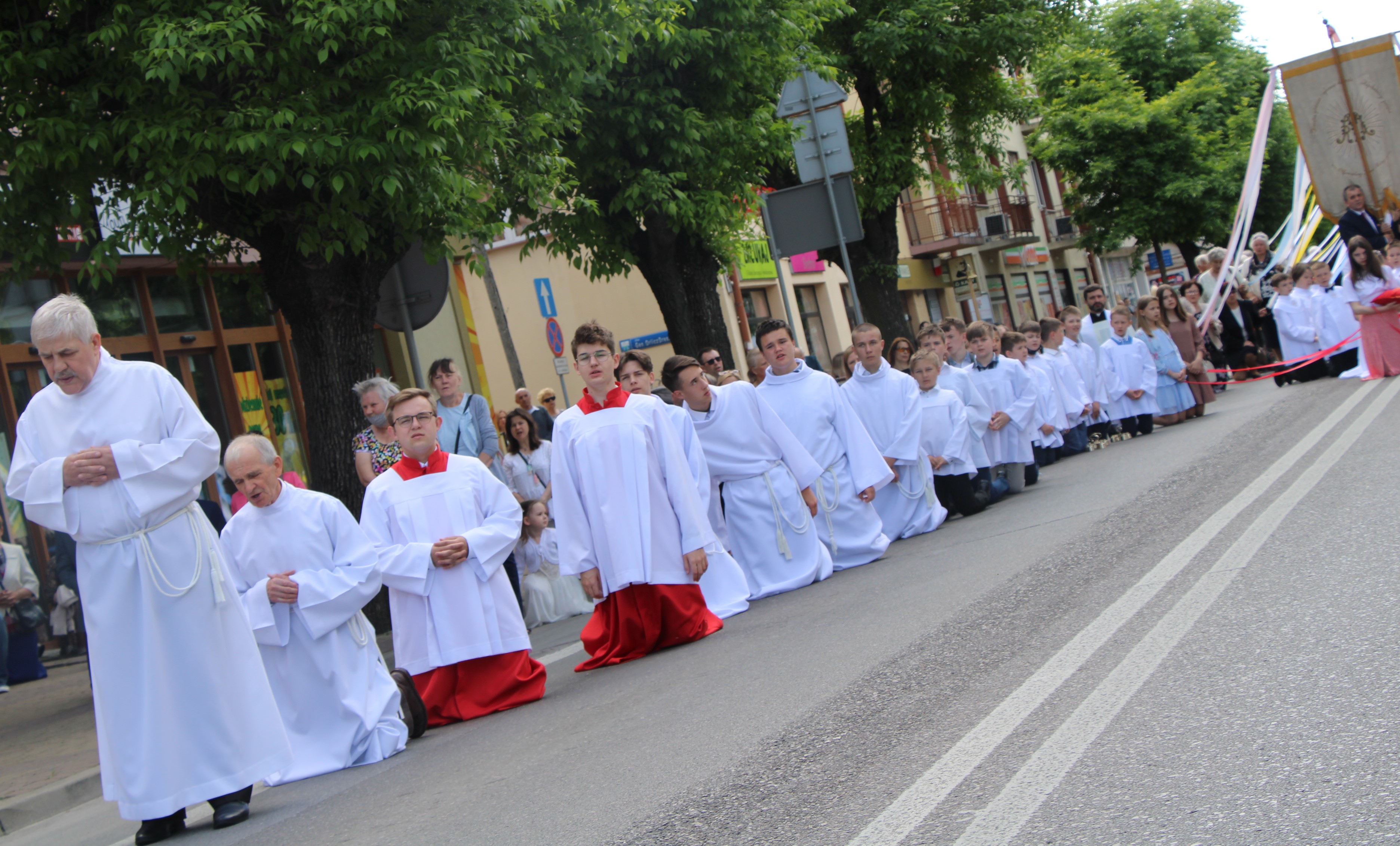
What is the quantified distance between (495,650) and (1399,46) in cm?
1826

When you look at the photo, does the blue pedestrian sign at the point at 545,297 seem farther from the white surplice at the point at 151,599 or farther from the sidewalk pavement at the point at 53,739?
the white surplice at the point at 151,599

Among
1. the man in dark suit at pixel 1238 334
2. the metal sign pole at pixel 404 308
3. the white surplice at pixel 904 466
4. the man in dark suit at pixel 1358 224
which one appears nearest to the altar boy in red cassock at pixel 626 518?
the white surplice at pixel 904 466

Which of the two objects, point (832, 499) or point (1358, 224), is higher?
point (1358, 224)

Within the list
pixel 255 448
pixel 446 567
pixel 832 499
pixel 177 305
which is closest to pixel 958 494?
pixel 832 499

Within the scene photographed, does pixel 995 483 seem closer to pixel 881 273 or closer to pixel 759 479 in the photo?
pixel 759 479

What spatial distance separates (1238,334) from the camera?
69.5ft

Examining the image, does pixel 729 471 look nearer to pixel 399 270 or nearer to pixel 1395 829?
pixel 399 270

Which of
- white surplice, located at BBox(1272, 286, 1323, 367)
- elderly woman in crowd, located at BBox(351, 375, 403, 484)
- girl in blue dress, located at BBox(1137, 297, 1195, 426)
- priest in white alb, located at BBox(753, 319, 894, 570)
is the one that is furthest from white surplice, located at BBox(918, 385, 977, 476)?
white surplice, located at BBox(1272, 286, 1323, 367)

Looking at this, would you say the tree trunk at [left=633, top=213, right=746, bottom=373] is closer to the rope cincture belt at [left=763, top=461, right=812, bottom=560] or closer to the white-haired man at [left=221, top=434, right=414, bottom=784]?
the rope cincture belt at [left=763, top=461, right=812, bottom=560]

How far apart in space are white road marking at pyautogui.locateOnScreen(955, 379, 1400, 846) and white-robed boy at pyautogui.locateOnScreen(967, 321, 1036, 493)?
185 inches

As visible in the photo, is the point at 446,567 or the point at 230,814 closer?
the point at 230,814

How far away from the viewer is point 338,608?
6590 mm

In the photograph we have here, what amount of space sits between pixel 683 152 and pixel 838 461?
578cm

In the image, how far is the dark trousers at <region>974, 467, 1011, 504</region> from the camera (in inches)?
479
